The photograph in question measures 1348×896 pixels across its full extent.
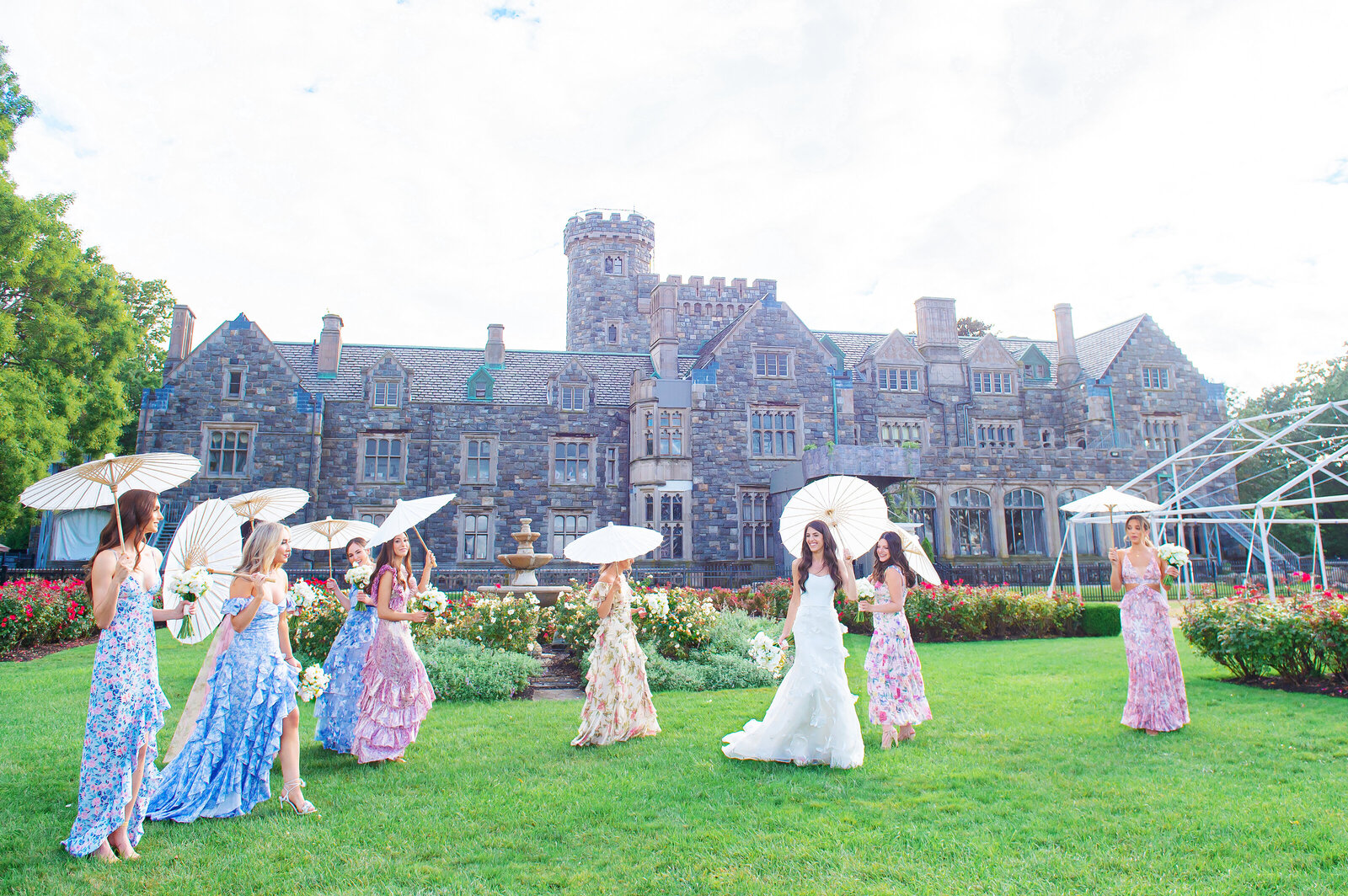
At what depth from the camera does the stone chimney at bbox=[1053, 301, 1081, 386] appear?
33.8 m

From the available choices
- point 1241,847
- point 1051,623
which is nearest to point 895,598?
point 1241,847

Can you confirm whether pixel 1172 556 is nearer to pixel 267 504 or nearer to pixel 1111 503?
pixel 1111 503

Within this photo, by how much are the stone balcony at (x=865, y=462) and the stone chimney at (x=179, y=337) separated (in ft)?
75.1

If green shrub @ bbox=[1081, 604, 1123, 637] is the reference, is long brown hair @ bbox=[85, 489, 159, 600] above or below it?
above

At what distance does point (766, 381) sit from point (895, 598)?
22464 millimetres

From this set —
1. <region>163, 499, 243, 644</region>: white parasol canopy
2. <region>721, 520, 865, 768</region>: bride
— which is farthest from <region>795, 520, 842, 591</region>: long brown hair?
<region>163, 499, 243, 644</region>: white parasol canopy

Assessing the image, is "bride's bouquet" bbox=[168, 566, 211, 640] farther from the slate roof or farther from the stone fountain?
the slate roof

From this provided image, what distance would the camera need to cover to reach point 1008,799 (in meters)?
5.82

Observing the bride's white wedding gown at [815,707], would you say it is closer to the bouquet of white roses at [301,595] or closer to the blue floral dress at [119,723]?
the bouquet of white roses at [301,595]

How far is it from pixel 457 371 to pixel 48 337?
13640mm

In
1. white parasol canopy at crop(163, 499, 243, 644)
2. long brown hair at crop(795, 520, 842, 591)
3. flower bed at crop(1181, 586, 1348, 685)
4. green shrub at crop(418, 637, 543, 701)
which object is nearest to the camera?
white parasol canopy at crop(163, 499, 243, 644)

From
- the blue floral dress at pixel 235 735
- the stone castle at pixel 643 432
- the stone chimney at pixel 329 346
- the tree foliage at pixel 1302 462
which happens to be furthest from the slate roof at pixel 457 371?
the tree foliage at pixel 1302 462

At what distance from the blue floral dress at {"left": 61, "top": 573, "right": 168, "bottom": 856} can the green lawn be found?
250 millimetres

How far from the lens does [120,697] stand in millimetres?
4930
